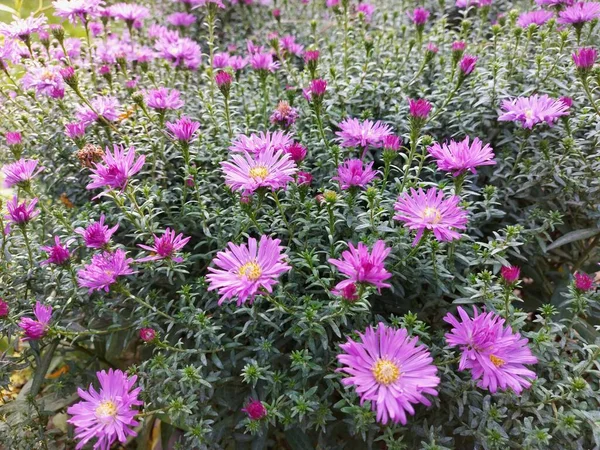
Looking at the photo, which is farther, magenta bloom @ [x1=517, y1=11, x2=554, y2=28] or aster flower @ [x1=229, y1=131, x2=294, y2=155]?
magenta bloom @ [x1=517, y1=11, x2=554, y2=28]

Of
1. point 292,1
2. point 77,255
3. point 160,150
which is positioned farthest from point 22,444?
point 292,1

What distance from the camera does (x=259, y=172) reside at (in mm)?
1383

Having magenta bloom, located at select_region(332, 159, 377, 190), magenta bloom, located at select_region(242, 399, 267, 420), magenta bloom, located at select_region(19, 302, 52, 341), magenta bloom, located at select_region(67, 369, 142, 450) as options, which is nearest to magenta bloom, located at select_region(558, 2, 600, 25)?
magenta bloom, located at select_region(332, 159, 377, 190)

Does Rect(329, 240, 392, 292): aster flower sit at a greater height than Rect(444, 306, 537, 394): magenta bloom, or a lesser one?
greater

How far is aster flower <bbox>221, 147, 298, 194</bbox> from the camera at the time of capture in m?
1.33

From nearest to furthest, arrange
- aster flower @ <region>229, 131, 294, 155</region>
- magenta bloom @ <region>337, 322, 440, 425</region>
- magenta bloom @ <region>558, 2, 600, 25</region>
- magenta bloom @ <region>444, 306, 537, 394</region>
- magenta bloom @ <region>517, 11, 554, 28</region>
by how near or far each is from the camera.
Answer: magenta bloom @ <region>337, 322, 440, 425</region>
magenta bloom @ <region>444, 306, 537, 394</region>
aster flower @ <region>229, 131, 294, 155</region>
magenta bloom @ <region>558, 2, 600, 25</region>
magenta bloom @ <region>517, 11, 554, 28</region>

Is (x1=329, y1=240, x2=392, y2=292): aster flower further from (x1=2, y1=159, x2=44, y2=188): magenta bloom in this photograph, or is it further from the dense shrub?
(x1=2, y1=159, x2=44, y2=188): magenta bloom

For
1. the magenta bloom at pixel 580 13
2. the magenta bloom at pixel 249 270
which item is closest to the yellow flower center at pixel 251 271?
the magenta bloom at pixel 249 270

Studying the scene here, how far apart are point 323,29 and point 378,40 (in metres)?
0.81

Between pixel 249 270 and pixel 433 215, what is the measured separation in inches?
18.8

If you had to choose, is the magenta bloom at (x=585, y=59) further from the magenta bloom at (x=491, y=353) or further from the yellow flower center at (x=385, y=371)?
the yellow flower center at (x=385, y=371)

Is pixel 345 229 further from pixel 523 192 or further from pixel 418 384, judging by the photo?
pixel 523 192

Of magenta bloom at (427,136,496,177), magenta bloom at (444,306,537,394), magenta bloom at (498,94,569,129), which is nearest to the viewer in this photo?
magenta bloom at (444,306,537,394)

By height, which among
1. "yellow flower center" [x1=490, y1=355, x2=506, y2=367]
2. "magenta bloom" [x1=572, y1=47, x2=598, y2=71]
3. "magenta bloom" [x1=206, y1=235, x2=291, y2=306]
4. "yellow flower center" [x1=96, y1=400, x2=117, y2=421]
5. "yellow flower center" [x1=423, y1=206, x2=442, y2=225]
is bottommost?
"yellow flower center" [x1=96, y1=400, x2=117, y2=421]
